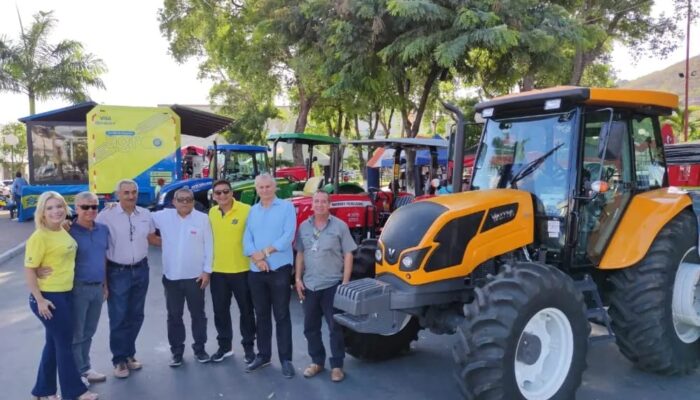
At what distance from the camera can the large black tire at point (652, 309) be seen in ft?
13.9

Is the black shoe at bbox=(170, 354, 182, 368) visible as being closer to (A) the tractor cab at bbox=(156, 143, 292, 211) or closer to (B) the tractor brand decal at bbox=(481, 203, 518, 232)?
(B) the tractor brand decal at bbox=(481, 203, 518, 232)

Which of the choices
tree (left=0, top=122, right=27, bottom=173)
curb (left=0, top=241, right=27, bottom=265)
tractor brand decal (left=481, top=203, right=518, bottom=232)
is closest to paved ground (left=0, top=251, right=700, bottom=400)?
tractor brand decal (left=481, top=203, right=518, bottom=232)

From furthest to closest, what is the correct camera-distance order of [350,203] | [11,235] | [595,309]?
[11,235]
[350,203]
[595,309]

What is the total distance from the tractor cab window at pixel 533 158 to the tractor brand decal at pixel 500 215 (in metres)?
0.36

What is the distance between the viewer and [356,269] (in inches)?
192

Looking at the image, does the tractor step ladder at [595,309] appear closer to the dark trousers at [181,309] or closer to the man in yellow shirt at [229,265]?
the man in yellow shirt at [229,265]

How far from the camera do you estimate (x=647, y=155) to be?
4.93m

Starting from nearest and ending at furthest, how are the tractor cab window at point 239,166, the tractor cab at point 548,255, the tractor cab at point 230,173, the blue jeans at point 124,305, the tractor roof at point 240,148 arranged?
the tractor cab at point 548,255 < the blue jeans at point 124,305 < the tractor cab at point 230,173 < the tractor cab window at point 239,166 < the tractor roof at point 240,148

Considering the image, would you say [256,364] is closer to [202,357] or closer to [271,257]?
[202,357]

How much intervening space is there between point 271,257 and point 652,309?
9.83ft

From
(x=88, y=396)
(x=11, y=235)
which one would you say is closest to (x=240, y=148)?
(x=11, y=235)

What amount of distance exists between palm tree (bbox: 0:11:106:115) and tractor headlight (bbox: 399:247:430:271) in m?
23.3

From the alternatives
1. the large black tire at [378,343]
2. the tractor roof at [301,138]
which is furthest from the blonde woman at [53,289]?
the tractor roof at [301,138]

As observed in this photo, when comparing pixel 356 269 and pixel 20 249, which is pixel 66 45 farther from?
pixel 356 269
